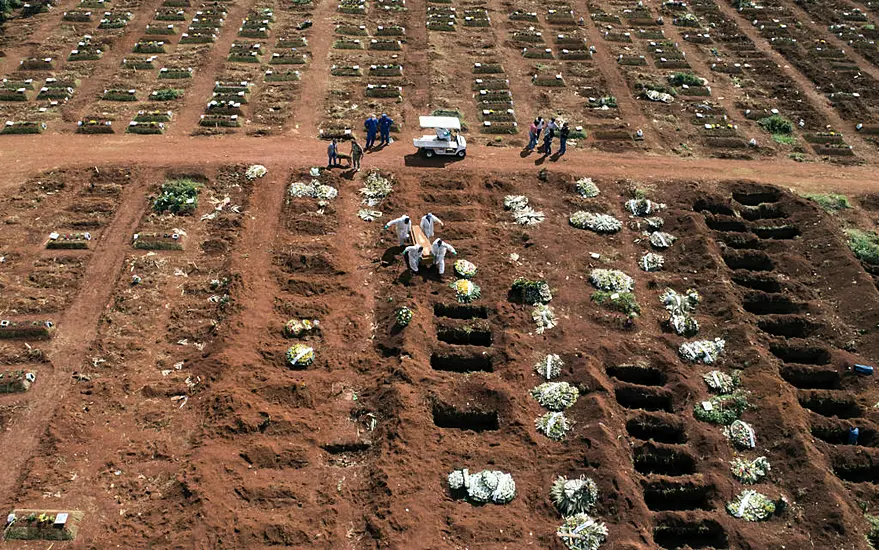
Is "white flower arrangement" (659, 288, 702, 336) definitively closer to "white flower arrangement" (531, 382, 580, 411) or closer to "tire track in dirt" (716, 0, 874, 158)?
"white flower arrangement" (531, 382, 580, 411)

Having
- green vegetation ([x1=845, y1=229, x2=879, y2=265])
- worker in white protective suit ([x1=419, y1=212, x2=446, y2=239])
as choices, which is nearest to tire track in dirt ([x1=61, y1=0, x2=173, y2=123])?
worker in white protective suit ([x1=419, y1=212, x2=446, y2=239])

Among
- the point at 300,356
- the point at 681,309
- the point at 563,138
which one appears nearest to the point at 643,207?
the point at 563,138

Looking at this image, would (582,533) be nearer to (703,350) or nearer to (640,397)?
(640,397)

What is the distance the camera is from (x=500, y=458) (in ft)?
62.7

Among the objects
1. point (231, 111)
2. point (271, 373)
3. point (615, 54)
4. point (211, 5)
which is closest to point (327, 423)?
point (271, 373)

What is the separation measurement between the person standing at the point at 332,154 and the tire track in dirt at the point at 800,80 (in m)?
29.9

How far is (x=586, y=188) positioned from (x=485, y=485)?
17.2 m

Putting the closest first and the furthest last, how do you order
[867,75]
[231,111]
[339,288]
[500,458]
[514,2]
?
[500,458] < [339,288] < [231,111] < [867,75] < [514,2]

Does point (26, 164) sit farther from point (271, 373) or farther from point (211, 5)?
point (211, 5)

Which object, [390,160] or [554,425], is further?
[390,160]

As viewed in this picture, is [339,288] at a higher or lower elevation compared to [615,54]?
lower

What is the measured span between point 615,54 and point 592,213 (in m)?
20.1

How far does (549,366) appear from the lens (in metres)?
21.7

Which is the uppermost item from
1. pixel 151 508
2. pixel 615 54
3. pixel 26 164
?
pixel 615 54
